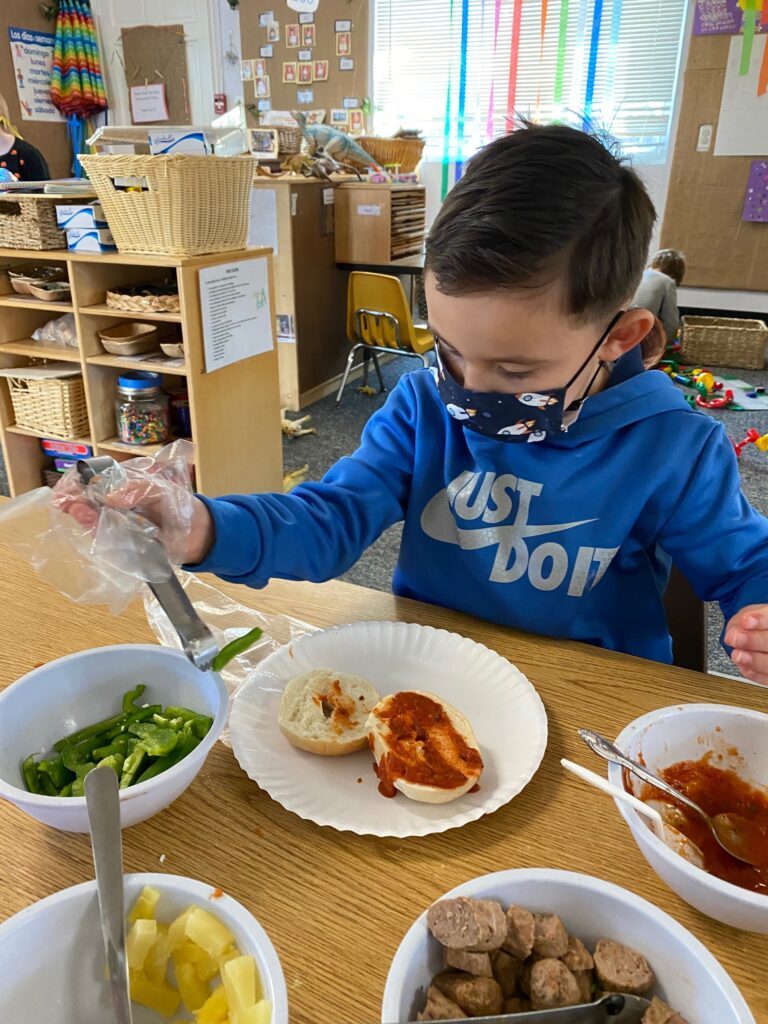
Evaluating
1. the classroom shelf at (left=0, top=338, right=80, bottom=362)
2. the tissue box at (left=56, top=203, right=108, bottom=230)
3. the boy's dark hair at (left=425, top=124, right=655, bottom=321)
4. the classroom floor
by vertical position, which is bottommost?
the classroom floor

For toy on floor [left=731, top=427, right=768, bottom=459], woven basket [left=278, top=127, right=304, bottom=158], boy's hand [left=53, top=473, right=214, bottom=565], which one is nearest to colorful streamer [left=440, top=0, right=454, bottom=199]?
woven basket [left=278, top=127, right=304, bottom=158]

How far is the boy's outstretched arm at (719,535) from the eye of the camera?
0.85 metres

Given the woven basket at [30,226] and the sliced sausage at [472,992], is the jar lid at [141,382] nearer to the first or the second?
the woven basket at [30,226]

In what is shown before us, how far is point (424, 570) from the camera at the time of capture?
3.33 feet

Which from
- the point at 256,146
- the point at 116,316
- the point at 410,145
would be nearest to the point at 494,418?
the point at 116,316

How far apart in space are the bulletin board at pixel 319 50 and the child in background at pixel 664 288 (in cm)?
230

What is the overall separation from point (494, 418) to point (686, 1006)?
571 mm

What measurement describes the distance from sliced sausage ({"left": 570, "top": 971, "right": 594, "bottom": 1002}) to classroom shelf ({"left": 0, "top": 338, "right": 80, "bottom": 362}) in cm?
227

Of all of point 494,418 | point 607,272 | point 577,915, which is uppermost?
point 607,272

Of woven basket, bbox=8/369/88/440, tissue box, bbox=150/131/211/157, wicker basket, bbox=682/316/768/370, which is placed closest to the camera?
tissue box, bbox=150/131/211/157

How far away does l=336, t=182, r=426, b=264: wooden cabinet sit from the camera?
367cm

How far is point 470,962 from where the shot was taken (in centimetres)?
41

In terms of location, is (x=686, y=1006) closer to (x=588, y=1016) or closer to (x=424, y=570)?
(x=588, y=1016)

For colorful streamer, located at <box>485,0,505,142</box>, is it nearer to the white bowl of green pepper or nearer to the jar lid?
the jar lid
